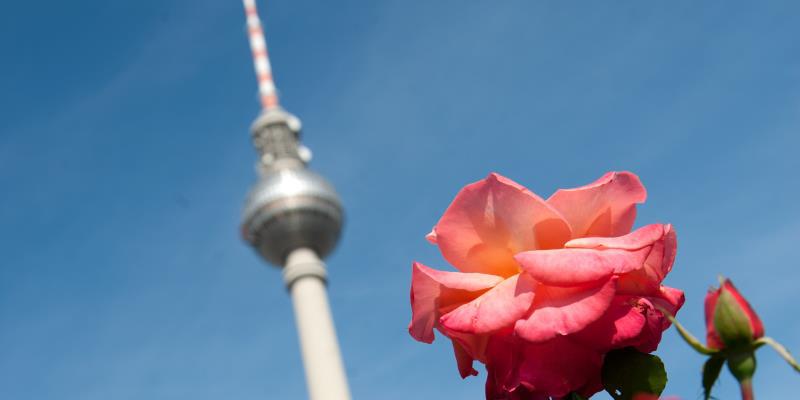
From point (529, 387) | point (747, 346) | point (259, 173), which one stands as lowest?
point (747, 346)

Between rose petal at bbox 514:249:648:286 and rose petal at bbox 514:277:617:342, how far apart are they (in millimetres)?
12

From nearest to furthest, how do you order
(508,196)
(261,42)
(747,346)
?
(747,346) → (508,196) → (261,42)

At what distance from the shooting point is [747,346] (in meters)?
0.76

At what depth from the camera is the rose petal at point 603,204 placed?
103 cm

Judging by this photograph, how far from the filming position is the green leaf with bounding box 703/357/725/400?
2.59ft

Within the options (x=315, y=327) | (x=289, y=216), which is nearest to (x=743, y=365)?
(x=315, y=327)

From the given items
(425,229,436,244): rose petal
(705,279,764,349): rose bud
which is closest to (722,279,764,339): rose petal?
(705,279,764,349): rose bud

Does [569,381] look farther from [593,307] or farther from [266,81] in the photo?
[266,81]

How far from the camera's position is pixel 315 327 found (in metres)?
39.4

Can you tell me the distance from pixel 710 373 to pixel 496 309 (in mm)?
206

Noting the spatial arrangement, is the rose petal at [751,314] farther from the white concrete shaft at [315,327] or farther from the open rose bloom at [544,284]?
the white concrete shaft at [315,327]

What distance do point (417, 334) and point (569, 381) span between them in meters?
0.16

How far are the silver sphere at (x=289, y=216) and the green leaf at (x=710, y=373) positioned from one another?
41443 millimetres

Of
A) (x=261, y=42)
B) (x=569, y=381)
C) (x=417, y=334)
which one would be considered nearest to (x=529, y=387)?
(x=569, y=381)
